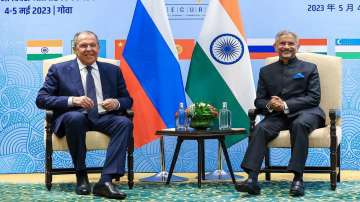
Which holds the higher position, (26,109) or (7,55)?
(7,55)

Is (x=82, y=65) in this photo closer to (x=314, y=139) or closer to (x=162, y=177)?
(x=162, y=177)

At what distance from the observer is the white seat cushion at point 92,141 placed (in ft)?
15.1

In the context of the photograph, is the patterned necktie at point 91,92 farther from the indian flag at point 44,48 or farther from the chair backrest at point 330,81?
the chair backrest at point 330,81

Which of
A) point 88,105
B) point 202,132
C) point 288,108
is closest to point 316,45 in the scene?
point 288,108

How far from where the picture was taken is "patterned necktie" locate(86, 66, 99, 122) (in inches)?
185

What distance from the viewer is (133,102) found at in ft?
17.2

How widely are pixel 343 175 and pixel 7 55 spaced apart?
11.4ft

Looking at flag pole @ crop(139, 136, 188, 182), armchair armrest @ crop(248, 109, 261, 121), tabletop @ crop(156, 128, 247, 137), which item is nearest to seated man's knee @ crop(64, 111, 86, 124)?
tabletop @ crop(156, 128, 247, 137)

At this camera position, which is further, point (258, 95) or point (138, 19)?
point (138, 19)

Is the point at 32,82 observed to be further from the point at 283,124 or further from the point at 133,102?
the point at 283,124

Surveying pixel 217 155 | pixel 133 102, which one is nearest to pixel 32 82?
pixel 133 102

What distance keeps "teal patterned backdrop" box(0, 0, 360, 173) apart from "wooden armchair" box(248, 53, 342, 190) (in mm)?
708

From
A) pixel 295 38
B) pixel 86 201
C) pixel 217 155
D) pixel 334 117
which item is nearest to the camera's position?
pixel 86 201

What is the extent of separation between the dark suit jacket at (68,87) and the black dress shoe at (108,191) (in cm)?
59
